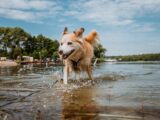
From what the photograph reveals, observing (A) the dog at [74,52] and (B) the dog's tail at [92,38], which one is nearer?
(A) the dog at [74,52]

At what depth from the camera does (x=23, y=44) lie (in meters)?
91.1

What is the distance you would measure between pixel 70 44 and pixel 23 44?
272 feet

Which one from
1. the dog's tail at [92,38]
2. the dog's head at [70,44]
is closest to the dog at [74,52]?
the dog's head at [70,44]

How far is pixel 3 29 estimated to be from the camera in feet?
298

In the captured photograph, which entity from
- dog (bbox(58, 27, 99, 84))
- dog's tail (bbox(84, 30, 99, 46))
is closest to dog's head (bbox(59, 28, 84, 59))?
dog (bbox(58, 27, 99, 84))

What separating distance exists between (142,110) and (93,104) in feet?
3.31

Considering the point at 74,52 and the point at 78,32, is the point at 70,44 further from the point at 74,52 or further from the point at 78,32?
the point at 78,32

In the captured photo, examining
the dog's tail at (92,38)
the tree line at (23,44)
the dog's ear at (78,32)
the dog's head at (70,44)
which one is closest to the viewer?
the dog's head at (70,44)

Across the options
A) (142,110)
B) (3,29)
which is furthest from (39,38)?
(142,110)

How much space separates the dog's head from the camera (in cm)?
1002

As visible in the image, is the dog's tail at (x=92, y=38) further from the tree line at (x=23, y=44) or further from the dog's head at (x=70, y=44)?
the tree line at (x=23, y=44)

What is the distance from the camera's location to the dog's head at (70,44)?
1002 centimetres

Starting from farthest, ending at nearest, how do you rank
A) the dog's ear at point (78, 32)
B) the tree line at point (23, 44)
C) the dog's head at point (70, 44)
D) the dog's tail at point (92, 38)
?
the tree line at point (23, 44), the dog's tail at point (92, 38), the dog's ear at point (78, 32), the dog's head at point (70, 44)

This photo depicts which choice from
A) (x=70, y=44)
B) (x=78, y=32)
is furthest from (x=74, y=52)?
(x=78, y=32)
